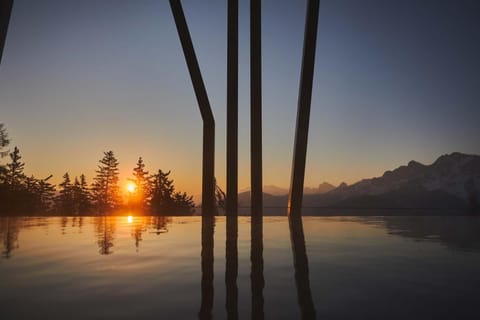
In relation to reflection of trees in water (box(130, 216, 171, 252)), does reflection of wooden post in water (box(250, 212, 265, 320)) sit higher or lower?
higher

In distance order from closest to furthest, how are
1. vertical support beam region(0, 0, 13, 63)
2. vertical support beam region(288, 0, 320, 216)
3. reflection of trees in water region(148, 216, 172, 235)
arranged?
reflection of trees in water region(148, 216, 172, 235)
vertical support beam region(0, 0, 13, 63)
vertical support beam region(288, 0, 320, 216)

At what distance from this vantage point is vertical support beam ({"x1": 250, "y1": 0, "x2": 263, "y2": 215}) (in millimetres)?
7062

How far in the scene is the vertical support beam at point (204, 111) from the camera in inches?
291

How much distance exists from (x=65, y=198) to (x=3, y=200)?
33024mm

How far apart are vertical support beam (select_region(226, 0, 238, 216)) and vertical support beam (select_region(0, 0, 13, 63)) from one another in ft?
15.1

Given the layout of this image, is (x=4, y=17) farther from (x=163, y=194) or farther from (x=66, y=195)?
(x=66, y=195)

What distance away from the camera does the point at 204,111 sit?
25.4ft

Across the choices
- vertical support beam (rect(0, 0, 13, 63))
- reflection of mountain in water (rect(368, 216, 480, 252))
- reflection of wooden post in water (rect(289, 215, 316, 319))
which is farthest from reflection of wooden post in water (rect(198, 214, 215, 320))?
vertical support beam (rect(0, 0, 13, 63))

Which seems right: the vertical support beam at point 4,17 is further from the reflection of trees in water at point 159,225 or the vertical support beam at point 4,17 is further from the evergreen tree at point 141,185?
the evergreen tree at point 141,185

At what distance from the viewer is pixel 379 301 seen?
1330mm

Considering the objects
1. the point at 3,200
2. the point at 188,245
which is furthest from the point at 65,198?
the point at 188,245

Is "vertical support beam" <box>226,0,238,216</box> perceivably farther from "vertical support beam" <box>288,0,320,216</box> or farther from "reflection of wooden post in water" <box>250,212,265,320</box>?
"reflection of wooden post in water" <box>250,212,265,320</box>

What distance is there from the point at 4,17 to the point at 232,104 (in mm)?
4999

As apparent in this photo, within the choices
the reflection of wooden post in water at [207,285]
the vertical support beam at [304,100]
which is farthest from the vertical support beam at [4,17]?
the vertical support beam at [304,100]
